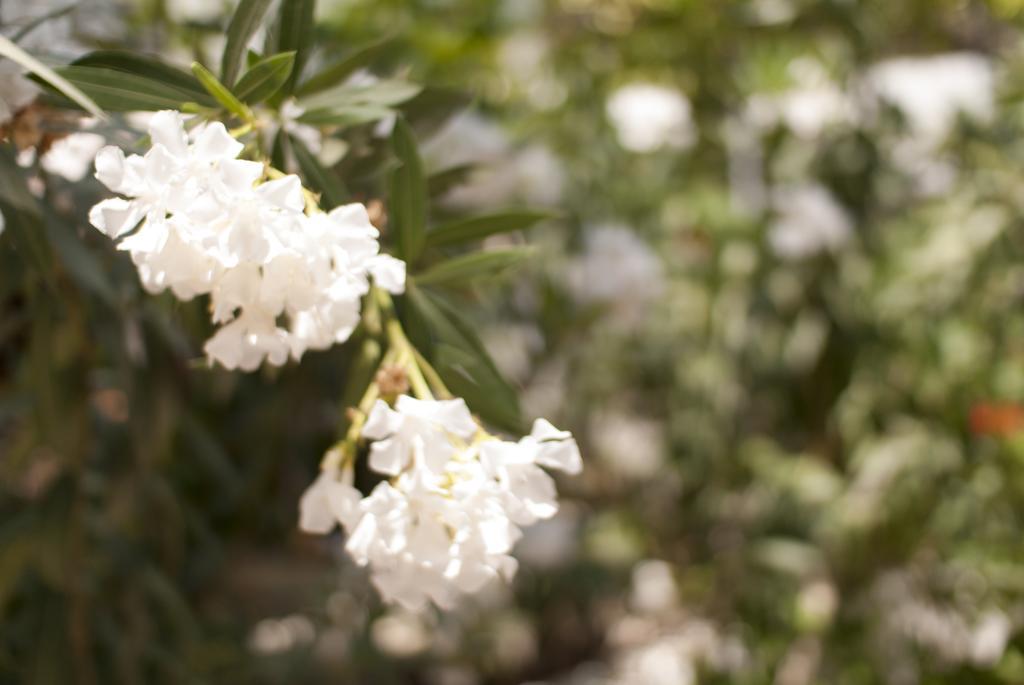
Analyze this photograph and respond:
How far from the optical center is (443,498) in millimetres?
484

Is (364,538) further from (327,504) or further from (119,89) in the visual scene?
(119,89)

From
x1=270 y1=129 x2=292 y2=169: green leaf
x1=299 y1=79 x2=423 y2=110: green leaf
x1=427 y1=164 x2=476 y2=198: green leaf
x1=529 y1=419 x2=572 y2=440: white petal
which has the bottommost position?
x1=427 y1=164 x2=476 y2=198: green leaf

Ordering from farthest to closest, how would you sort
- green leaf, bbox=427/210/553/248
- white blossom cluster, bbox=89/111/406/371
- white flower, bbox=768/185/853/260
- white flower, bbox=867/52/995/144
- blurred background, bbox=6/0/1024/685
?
white flower, bbox=867/52/995/144 < white flower, bbox=768/185/853/260 < blurred background, bbox=6/0/1024/685 < green leaf, bbox=427/210/553/248 < white blossom cluster, bbox=89/111/406/371

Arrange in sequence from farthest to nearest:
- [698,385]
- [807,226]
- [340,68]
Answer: [698,385], [807,226], [340,68]

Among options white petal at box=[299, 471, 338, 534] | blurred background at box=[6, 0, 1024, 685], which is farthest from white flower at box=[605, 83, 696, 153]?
white petal at box=[299, 471, 338, 534]

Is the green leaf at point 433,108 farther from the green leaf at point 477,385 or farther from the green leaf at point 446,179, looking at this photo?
the green leaf at point 477,385

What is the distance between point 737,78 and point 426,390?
1.54 m

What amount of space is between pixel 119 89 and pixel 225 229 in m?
0.14

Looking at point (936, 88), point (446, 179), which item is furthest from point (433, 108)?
point (936, 88)

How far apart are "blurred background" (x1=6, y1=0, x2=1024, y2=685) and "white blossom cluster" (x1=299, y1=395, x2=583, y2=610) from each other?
0.80 metres

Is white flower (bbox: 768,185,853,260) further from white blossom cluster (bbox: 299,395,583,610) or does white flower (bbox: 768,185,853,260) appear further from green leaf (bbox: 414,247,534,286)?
white blossom cluster (bbox: 299,395,583,610)

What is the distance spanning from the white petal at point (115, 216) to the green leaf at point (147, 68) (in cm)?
11

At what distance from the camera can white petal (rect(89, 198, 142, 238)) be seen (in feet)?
1.54

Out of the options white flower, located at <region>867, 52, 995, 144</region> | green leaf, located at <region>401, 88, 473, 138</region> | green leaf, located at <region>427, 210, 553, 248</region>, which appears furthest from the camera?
white flower, located at <region>867, 52, 995, 144</region>
